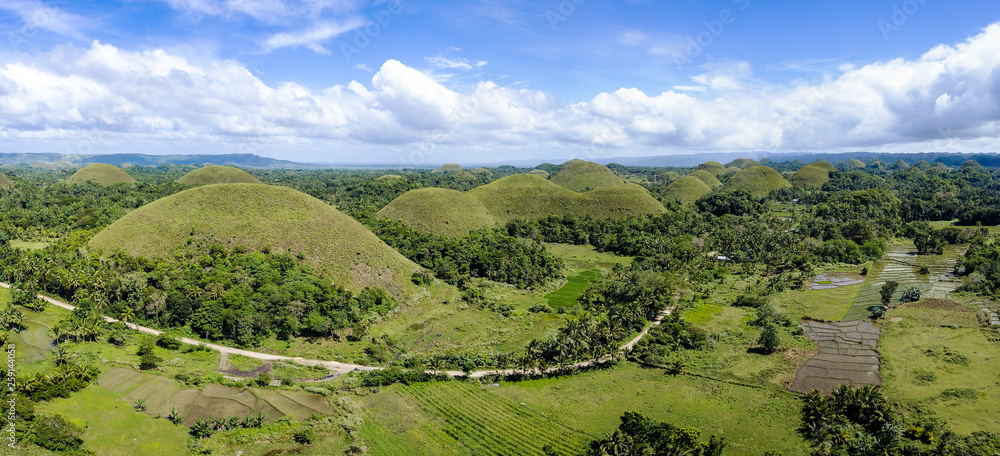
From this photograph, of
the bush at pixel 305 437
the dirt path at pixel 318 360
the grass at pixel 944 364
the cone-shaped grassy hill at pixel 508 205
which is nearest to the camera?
the bush at pixel 305 437

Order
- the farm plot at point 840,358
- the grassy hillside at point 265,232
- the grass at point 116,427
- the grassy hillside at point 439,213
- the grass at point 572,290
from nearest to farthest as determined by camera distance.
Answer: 1. the grass at point 116,427
2. the farm plot at point 840,358
3. the grassy hillside at point 265,232
4. the grass at point 572,290
5. the grassy hillside at point 439,213

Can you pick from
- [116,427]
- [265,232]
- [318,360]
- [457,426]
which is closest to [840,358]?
[457,426]

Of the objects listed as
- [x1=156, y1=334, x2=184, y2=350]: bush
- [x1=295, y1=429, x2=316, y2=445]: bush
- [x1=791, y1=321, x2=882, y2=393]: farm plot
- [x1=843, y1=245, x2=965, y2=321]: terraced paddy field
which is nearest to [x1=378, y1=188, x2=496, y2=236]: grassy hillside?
[x1=156, y1=334, x2=184, y2=350]: bush

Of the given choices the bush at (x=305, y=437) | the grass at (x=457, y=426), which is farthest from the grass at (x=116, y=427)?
the grass at (x=457, y=426)

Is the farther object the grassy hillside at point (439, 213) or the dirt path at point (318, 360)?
the grassy hillside at point (439, 213)

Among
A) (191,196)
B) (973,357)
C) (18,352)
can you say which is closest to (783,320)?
(973,357)

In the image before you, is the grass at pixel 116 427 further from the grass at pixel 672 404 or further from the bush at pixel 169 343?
the grass at pixel 672 404

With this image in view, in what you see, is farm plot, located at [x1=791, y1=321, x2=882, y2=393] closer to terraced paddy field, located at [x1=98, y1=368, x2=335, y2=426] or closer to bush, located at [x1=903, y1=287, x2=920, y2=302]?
bush, located at [x1=903, y1=287, x2=920, y2=302]
